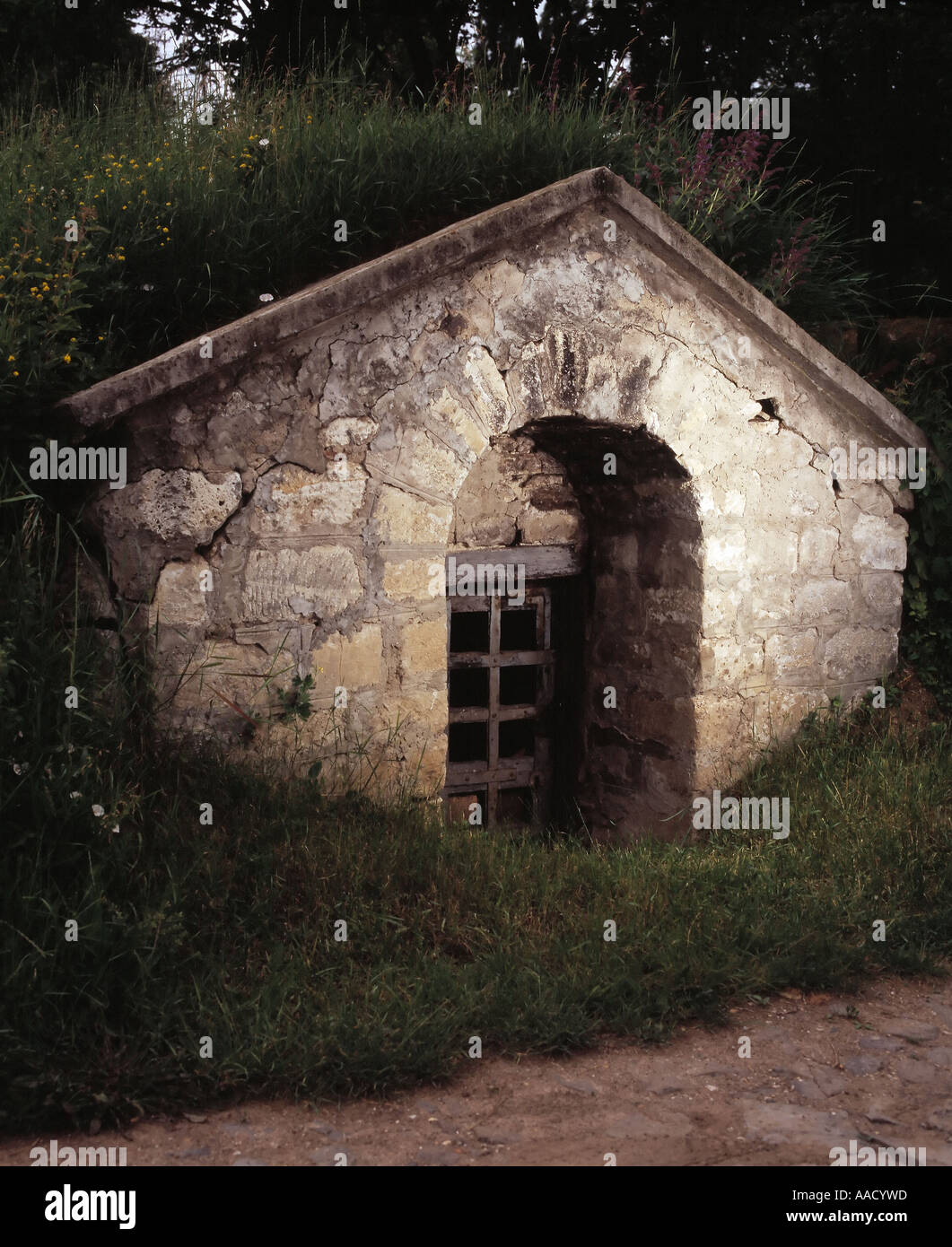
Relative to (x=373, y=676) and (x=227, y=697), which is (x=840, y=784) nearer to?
(x=373, y=676)

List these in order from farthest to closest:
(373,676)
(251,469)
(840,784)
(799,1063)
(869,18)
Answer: (869,18)
(840,784)
(373,676)
(251,469)
(799,1063)

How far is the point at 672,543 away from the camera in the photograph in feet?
20.2

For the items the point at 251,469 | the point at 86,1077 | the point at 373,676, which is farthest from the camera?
the point at 373,676

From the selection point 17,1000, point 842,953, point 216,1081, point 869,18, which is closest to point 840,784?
point 842,953

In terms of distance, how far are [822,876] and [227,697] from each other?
2.68m
